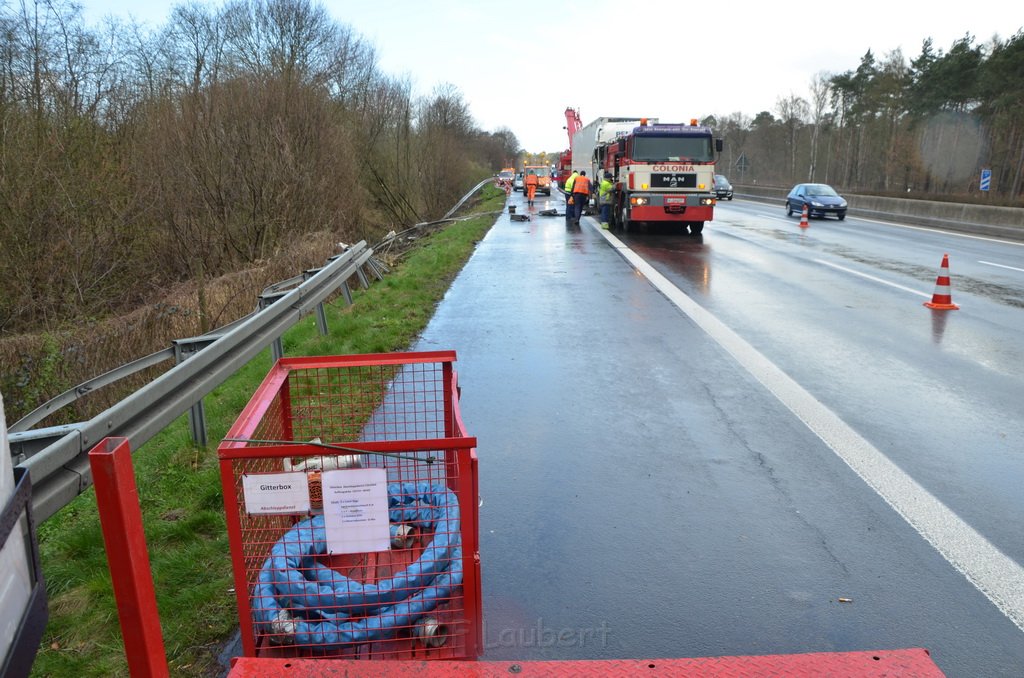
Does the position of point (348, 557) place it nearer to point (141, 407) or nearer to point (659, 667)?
point (659, 667)

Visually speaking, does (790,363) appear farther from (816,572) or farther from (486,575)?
(486,575)

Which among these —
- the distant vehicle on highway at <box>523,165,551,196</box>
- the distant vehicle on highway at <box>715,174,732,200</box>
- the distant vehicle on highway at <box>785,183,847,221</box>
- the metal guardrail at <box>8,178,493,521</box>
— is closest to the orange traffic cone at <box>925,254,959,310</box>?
the metal guardrail at <box>8,178,493,521</box>

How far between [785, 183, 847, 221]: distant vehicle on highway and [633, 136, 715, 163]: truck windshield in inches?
418

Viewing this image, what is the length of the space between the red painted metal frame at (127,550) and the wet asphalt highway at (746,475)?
1349mm

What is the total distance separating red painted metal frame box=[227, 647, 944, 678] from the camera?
2656 mm

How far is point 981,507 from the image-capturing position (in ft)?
15.0

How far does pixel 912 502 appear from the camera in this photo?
4.64 m

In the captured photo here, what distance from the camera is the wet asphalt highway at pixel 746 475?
11.3ft

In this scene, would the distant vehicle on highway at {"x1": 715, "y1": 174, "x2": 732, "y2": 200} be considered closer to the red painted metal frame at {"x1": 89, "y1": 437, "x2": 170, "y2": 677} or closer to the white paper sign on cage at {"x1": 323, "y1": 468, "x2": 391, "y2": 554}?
the white paper sign on cage at {"x1": 323, "y1": 468, "x2": 391, "y2": 554}

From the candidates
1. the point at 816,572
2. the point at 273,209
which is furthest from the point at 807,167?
the point at 816,572

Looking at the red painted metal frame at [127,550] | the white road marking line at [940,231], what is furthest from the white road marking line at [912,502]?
the white road marking line at [940,231]

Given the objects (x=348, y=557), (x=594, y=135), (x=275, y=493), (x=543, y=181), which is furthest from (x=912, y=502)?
(x=543, y=181)

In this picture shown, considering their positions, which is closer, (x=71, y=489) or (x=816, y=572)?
(x=71, y=489)

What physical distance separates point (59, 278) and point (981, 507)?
14.4 metres
